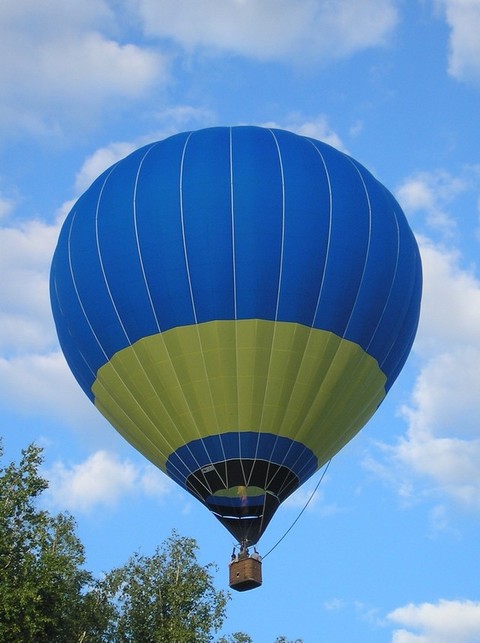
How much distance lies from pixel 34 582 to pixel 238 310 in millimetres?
7120

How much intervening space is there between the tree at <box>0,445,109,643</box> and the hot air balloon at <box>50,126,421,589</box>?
2.89 metres

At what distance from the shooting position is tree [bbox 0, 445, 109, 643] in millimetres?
22312

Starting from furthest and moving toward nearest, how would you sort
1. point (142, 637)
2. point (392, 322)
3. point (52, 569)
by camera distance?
point (142, 637) → point (392, 322) → point (52, 569)

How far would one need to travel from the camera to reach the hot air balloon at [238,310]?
23094mm

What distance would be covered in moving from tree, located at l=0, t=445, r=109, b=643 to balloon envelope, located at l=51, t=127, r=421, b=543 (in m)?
2.91

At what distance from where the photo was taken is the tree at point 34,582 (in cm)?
2231

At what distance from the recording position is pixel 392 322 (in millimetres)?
24609

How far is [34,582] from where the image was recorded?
22.7 meters

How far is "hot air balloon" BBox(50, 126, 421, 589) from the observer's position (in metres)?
23.1

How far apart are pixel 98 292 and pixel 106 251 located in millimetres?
928

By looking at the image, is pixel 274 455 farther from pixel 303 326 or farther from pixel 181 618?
pixel 181 618

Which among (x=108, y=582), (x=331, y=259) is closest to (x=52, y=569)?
(x=108, y=582)

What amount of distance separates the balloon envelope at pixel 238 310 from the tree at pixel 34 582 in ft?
9.55

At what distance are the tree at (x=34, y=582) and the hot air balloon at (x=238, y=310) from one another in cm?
289
